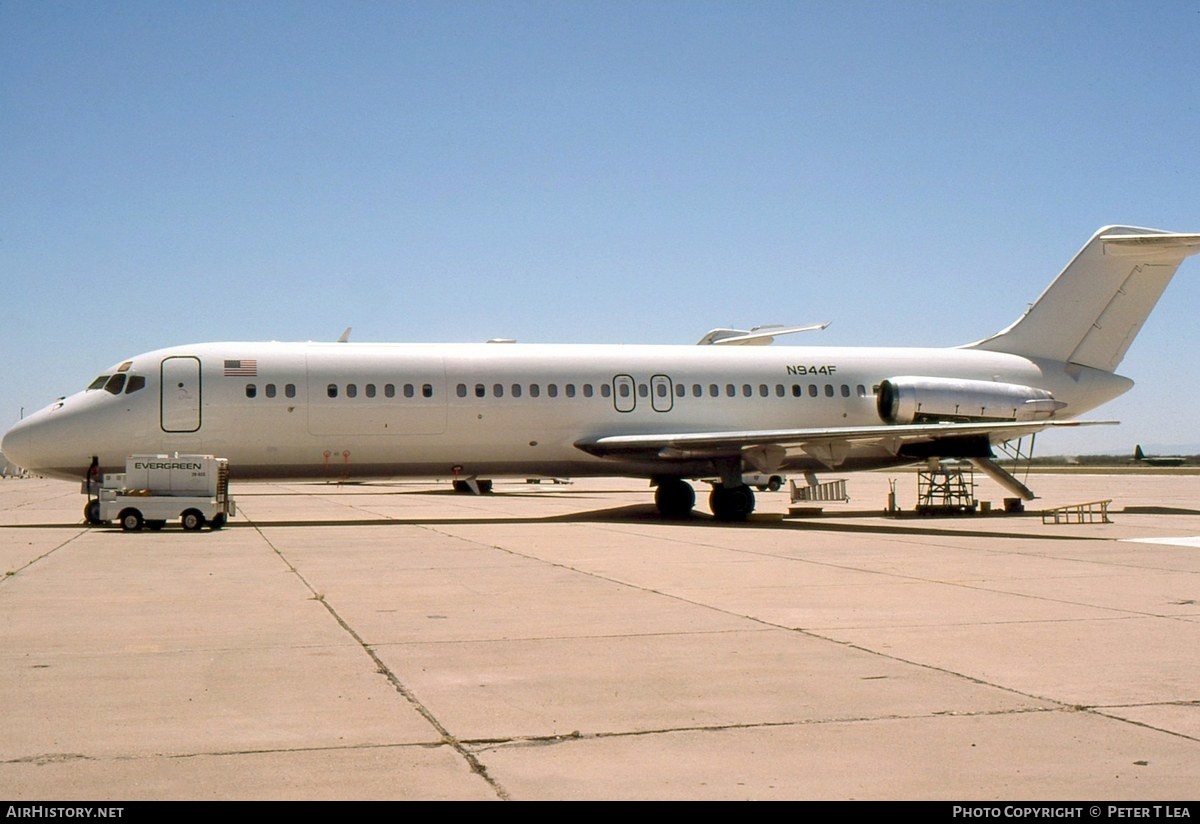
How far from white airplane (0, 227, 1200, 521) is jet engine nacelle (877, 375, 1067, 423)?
1.6 inches

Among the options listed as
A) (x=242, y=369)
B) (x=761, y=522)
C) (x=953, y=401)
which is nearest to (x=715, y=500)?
(x=761, y=522)

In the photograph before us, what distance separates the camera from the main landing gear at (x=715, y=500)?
23.7 meters

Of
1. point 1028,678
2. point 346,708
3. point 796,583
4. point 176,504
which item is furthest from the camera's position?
point 176,504

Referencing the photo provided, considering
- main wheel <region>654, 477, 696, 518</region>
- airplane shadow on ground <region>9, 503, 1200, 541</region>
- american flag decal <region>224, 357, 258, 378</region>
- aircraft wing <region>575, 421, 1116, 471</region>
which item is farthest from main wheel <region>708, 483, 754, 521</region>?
american flag decal <region>224, 357, 258, 378</region>

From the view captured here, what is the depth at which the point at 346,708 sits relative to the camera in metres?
6.44

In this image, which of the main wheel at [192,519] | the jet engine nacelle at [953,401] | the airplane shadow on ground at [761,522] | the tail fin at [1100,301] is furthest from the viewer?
the tail fin at [1100,301]

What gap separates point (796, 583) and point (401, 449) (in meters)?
12.3

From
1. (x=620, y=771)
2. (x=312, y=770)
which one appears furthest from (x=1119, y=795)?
(x=312, y=770)

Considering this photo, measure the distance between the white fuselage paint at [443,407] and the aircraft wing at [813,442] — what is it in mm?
427

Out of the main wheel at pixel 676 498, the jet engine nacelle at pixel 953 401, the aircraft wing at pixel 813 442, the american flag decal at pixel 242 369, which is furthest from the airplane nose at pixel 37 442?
the jet engine nacelle at pixel 953 401

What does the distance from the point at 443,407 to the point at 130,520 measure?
611 centimetres

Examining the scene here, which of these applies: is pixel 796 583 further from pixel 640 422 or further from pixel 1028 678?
pixel 640 422

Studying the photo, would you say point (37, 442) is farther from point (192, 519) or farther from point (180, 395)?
point (192, 519)

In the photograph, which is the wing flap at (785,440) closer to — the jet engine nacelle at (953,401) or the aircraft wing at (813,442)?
the aircraft wing at (813,442)
